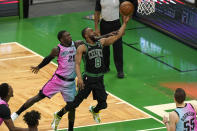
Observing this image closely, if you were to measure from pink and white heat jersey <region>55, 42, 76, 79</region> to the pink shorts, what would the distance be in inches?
5.3

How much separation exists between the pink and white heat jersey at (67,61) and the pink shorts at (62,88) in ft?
0.44

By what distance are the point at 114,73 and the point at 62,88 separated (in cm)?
437

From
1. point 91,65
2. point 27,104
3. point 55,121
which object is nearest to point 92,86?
point 91,65

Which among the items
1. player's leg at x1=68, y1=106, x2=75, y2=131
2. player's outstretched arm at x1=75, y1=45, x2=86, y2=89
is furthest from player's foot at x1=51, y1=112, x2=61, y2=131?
player's outstretched arm at x1=75, y1=45, x2=86, y2=89

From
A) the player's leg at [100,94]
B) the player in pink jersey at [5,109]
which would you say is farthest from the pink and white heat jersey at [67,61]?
the player in pink jersey at [5,109]

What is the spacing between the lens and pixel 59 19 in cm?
2127

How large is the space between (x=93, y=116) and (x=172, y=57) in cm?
568

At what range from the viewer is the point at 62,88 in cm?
1227

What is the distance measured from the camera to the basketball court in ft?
44.2

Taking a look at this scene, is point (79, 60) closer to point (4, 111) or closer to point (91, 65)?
point (91, 65)

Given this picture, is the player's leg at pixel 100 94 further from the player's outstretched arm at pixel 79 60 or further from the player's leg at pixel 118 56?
the player's leg at pixel 118 56

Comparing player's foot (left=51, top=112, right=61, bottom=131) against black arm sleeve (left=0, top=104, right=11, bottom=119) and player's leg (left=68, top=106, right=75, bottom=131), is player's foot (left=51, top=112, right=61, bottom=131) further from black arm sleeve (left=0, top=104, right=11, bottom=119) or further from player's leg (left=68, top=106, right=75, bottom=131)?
black arm sleeve (left=0, top=104, right=11, bottom=119)

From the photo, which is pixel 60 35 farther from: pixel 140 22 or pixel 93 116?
pixel 140 22

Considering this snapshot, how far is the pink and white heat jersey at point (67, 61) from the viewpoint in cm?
1213
